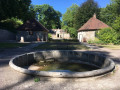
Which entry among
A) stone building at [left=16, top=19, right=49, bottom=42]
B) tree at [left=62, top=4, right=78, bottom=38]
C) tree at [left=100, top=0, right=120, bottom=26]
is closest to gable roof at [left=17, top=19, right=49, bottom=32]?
stone building at [left=16, top=19, right=49, bottom=42]

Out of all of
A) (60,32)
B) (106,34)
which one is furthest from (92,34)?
(60,32)

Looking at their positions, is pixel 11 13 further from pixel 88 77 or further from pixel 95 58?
pixel 88 77

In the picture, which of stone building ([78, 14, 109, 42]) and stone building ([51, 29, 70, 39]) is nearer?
stone building ([78, 14, 109, 42])

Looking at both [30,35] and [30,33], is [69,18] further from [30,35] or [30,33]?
[30,35]

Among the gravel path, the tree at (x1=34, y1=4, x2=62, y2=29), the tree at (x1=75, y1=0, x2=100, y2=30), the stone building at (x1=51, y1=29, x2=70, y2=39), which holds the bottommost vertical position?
the gravel path

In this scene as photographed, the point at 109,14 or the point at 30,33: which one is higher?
the point at 109,14

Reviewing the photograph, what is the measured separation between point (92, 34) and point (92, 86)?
2301cm

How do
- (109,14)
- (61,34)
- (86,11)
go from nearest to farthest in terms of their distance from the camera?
1. (86,11)
2. (109,14)
3. (61,34)

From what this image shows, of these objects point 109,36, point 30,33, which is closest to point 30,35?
point 30,33

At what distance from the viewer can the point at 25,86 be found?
3164 mm

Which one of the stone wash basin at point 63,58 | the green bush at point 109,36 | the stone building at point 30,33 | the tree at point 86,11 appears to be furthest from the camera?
the tree at point 86,11

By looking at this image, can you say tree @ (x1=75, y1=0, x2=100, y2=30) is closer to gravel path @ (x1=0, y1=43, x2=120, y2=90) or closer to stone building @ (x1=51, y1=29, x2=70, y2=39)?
stone building @ (x1=51, y1=29, x2=70, y2=39)

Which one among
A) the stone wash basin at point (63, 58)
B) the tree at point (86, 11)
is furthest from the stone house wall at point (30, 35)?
the stone wash basin at point (63, 58)

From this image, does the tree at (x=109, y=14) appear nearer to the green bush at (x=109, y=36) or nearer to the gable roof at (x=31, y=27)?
the green bush at (x=109, y=36)
